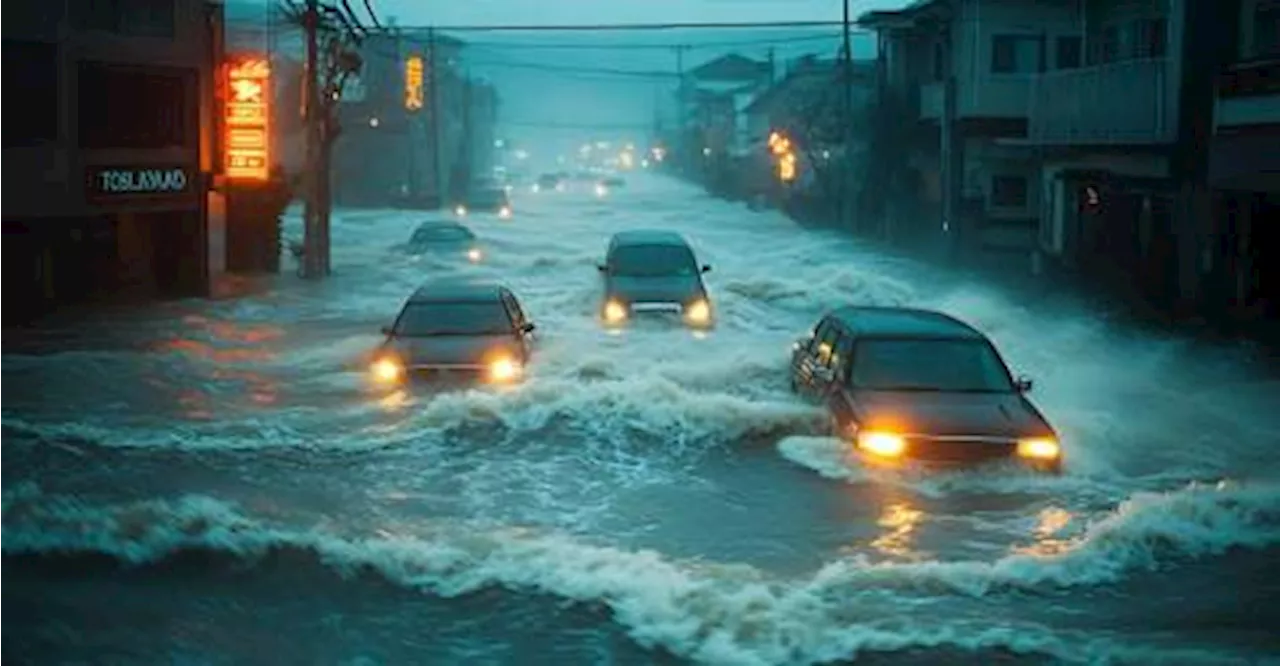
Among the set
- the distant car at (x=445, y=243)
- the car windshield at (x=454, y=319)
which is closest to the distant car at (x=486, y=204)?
the distant car at (x=445, y=243)

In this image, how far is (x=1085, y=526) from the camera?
12.0 m

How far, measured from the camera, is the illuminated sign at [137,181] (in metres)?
27.2

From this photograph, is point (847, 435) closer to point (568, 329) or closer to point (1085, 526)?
point (1085, 526)

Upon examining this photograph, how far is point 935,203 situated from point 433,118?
34.4m

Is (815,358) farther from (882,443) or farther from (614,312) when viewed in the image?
(614,312)

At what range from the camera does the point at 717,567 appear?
35.4 ft

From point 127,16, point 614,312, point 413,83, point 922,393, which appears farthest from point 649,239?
point 413,83

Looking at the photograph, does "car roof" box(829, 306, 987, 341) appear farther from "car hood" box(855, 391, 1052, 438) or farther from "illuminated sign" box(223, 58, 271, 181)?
"illuminated sign" box(223, 58, 271, 181)

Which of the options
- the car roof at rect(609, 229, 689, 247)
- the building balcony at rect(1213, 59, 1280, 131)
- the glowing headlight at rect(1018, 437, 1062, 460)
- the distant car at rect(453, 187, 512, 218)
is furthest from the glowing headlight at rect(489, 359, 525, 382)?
the distant car at rect(453, 187, 512, 218)

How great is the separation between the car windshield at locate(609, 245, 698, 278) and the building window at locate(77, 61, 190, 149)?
31.8 feet

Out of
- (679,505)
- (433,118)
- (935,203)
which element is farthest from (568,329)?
(433,118)

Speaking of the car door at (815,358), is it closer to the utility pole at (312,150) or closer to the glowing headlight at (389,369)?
the glowing headlight at (389,369)

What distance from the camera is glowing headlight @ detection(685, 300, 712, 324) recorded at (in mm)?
24561

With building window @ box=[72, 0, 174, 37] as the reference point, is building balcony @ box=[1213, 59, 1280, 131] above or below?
below
